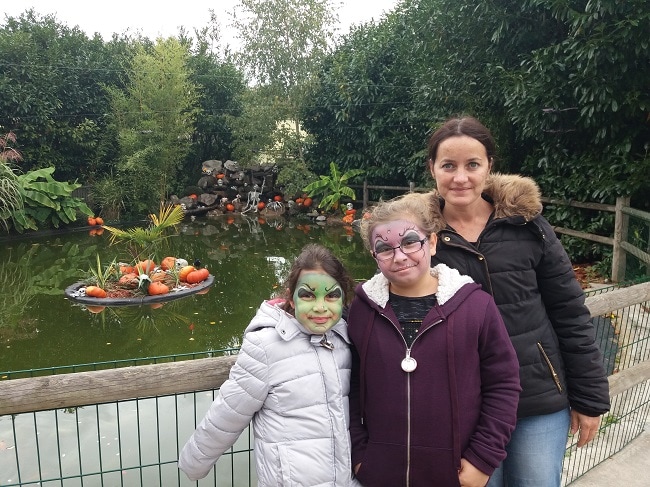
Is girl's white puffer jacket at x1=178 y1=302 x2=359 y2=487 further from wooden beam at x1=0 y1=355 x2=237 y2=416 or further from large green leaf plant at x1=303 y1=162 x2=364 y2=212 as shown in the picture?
large green leaf plant at x1=303 y1=162 x2=364 y2=212

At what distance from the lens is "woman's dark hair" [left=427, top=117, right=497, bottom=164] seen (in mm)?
1564

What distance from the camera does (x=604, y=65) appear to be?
6.50 meters

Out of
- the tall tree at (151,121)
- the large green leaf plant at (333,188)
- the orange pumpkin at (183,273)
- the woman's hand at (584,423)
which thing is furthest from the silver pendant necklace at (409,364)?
the tall tree at (151,121)

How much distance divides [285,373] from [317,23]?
51.5 feet

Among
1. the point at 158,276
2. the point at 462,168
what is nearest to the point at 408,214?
the point at 462,168

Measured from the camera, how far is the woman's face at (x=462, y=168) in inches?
61.2

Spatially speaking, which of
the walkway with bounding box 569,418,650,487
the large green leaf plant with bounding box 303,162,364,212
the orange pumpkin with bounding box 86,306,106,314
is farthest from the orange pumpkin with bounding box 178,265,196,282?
the large green leaf plant with bounding box 303,162,364,212

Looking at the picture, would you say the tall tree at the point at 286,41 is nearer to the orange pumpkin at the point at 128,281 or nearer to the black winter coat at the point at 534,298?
the orange pumpkin at the point at 128,281

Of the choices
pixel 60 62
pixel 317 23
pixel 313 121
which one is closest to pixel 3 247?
pixel 60 62

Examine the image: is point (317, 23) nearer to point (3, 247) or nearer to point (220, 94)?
point (220, 94)

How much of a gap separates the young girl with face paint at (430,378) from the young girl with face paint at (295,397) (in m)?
0.08

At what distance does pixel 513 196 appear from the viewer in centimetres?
158

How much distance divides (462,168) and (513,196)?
0.16m

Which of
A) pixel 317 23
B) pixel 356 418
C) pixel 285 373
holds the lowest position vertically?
pixel 356 418
